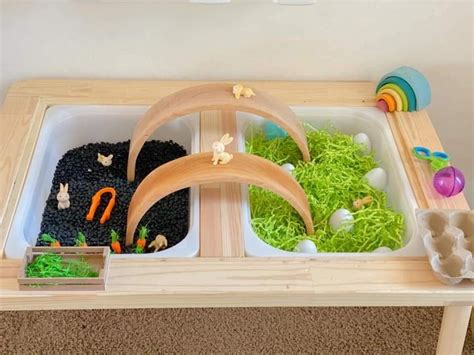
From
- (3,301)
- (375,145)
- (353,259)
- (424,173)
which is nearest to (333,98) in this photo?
(375,145)

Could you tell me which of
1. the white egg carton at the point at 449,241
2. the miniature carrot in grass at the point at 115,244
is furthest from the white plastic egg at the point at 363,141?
the miniature carrot in grass at the point at 115,244

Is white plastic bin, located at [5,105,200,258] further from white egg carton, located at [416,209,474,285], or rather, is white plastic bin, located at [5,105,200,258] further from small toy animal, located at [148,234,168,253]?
white egg carton, located at [416,209,474,285]

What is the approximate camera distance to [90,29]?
120 centimetres

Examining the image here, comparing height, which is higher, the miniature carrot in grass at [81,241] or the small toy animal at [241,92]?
the small toy animal at [241,92]

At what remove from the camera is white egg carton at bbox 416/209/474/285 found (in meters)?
0.88

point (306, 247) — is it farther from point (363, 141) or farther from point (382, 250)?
point (363, 141)

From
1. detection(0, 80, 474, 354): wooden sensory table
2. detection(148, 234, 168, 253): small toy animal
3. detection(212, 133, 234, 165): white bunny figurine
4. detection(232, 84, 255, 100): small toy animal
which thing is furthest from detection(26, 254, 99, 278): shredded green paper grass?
detection(232, 84, 255, 100): small toy animal

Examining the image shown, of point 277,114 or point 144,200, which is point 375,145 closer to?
point 277,114

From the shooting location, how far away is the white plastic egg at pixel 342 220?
103 centimetres

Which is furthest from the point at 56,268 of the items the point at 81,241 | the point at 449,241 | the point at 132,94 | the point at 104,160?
the point at 449,241

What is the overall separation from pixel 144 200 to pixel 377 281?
349 mm

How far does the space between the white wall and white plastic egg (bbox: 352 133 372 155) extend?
0.16 meters

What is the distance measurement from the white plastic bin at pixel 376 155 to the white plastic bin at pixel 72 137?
8 centimetres

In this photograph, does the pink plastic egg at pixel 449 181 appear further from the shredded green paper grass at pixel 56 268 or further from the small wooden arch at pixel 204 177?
the shredded green paper grass at pixel 56 268
